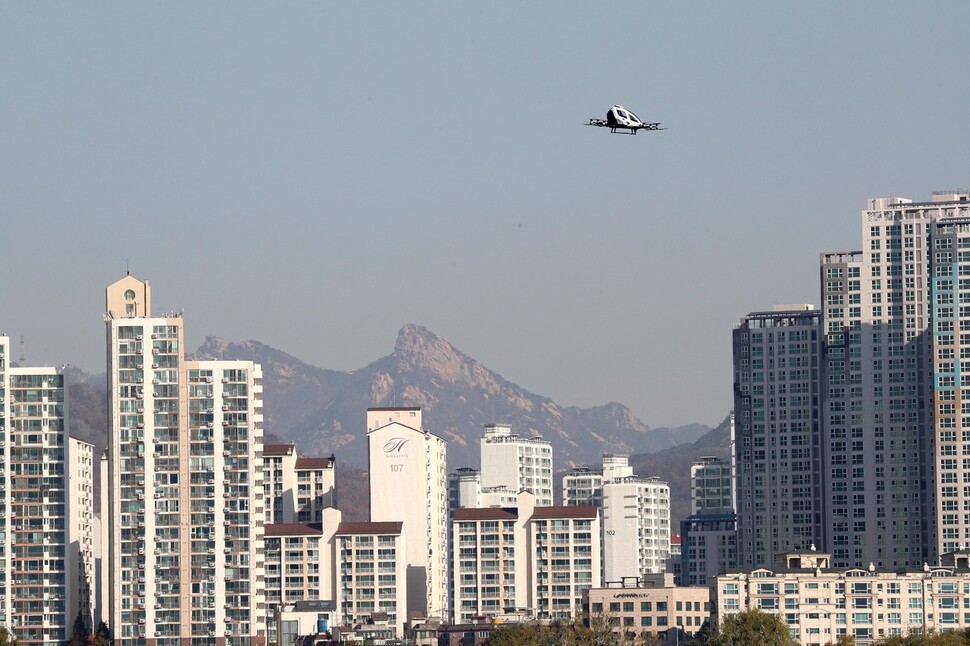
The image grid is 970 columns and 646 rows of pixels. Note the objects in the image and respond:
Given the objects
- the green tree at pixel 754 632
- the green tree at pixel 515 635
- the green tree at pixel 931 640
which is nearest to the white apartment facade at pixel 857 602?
the green tree at pixel 515 635

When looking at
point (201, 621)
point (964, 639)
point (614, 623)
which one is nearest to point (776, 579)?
point (614, 623)

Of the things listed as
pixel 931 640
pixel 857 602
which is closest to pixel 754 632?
pixel 931 640

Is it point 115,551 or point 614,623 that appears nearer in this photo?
point 614,623

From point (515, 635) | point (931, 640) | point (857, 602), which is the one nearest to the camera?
point (931, 640)

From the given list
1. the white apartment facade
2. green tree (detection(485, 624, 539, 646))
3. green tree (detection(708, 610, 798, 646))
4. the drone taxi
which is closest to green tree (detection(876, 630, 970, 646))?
green tree (detection(708, 610, 798, 646))

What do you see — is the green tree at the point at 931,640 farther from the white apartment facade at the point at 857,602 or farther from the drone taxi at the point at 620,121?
the drone taxi at the point at 620,121

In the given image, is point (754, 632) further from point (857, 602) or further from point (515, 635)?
point (857, 602)

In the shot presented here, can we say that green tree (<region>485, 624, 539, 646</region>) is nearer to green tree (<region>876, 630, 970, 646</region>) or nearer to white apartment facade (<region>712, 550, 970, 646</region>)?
white apartment facade (<region>712, 550, 970, 646</region>)

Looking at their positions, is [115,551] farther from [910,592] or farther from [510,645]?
[910,592]
